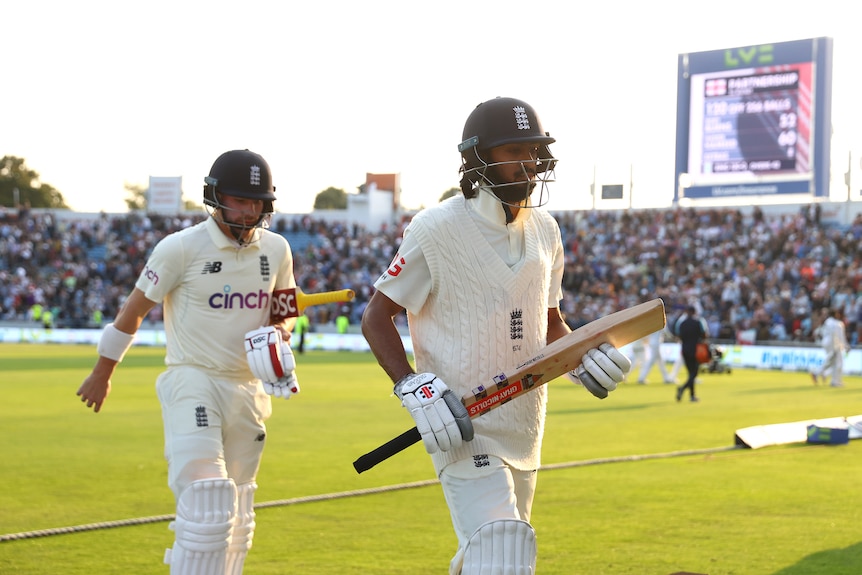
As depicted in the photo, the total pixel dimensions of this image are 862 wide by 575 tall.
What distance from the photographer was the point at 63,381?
21.8 meters

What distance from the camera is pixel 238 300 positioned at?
20.0ft

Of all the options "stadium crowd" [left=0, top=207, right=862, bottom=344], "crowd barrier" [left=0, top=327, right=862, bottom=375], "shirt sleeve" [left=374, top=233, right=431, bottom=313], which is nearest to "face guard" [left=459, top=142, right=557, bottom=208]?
"shirt sleeve" [left=374, top=233, right=431, bottom=313]

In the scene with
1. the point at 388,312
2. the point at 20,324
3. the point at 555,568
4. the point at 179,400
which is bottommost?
the point at 20,324

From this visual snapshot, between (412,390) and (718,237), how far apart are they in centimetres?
3669

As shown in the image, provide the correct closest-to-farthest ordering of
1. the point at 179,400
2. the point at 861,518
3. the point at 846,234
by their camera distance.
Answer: the point at 179,400, the point at 861,518, the point at 846,234

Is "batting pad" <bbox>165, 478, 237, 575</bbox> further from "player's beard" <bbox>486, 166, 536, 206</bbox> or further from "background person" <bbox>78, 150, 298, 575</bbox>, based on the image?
"player's beard" <bbox>486, 166, 536, 206</bbox>

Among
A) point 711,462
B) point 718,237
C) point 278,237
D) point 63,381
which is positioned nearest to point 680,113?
point 718,237

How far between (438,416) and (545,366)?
55 centimetres

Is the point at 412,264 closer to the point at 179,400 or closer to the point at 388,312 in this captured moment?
the point at 388,312

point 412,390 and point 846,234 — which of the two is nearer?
point 412,390

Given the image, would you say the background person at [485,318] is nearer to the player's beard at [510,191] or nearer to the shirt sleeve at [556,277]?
the player's beard at [510,191]

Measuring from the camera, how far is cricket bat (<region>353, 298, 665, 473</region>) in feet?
13.9

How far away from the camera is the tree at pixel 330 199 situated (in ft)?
311

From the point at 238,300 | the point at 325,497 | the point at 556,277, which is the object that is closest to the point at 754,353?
the point at 325,497
